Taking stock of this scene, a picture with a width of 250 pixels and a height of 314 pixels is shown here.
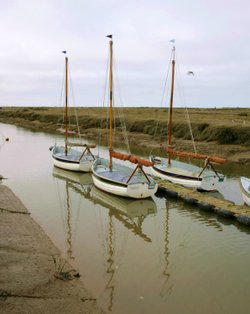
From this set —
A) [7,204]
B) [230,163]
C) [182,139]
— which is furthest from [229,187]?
[182,139]

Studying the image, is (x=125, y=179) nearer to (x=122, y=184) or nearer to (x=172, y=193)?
(x=122, y=184)

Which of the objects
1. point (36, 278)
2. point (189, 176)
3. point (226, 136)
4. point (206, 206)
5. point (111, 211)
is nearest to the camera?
point (36, 278)

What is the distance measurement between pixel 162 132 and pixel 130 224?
45.5 metres

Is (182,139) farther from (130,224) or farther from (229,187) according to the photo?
(130,224)

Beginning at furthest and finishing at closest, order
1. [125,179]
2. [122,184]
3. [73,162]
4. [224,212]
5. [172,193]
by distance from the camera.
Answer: [73,162]
[172,193]
[125,179]
[122,184]
[224,212]

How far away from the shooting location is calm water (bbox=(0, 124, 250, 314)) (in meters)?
14.1

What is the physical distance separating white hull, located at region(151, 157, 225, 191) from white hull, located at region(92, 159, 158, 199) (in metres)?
4.31

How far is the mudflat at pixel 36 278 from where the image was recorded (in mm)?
12195

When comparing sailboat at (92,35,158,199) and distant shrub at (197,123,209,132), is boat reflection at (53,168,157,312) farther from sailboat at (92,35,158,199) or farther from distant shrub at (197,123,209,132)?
distant shrub at (197,123,209,132)

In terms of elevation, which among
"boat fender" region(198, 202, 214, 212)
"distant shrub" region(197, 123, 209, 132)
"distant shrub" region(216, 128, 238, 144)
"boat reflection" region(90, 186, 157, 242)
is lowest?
"boat reflection" region(90, 186, 157, 242)

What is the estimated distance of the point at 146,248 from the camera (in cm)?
1936

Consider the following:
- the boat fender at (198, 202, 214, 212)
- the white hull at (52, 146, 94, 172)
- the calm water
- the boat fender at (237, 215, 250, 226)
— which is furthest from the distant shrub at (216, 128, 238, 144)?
the boat fender at (237, 215, 250, 226)

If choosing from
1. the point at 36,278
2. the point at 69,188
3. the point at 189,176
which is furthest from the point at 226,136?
the point at 36,278

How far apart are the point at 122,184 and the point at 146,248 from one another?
9298mm
